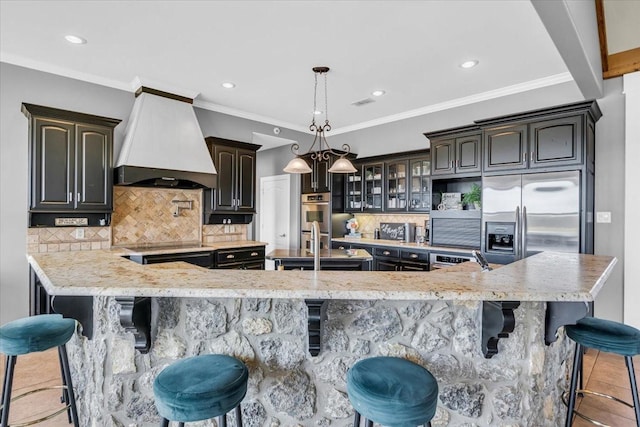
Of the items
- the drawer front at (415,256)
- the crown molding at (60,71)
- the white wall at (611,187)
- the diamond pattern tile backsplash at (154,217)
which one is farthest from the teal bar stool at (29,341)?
the white wall at (611,187)

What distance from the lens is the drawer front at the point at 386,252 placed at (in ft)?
16.2

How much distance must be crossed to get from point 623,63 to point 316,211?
4.53m

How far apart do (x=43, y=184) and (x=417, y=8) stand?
394 cm

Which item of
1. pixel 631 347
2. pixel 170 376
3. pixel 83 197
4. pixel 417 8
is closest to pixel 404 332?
pixel 170 376

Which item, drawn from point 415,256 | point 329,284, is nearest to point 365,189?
point 415,256

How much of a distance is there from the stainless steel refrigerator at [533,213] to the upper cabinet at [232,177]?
328 centimetres

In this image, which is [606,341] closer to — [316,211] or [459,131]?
[459,131]

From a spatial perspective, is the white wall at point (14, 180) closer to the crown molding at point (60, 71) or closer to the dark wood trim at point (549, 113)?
the crown molding at point (60, 71)

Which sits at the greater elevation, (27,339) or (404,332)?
(404,332)

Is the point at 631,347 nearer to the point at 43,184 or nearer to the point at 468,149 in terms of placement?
the point at 468,149

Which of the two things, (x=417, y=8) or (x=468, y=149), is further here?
(x=468, y=149)

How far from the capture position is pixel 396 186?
17.7 ft

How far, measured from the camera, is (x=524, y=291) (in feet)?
4.29

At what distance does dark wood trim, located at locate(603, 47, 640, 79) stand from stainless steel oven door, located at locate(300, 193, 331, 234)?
3.99 m
